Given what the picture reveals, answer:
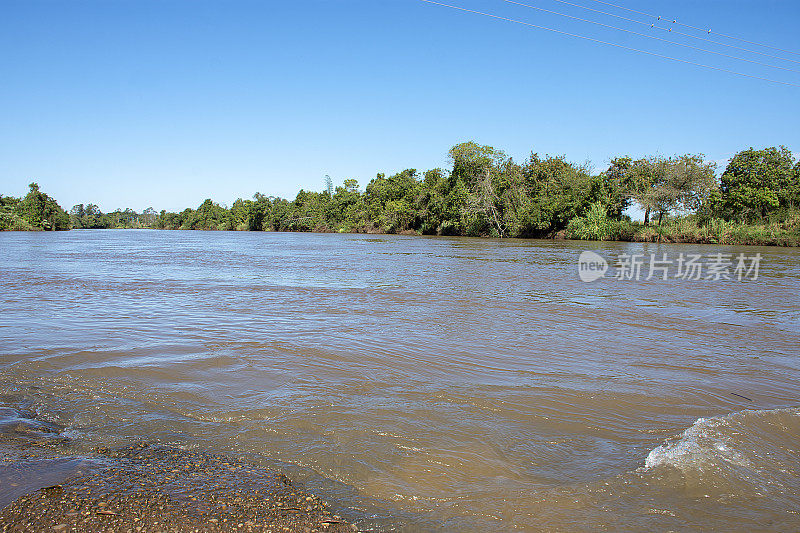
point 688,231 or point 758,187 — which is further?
point 758,187

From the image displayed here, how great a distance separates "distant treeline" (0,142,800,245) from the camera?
37094 millimetres

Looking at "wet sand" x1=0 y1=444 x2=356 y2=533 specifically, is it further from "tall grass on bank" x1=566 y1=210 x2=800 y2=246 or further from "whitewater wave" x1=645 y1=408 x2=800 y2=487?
"tall grass on bank" x1=566 y1=210 x2=800 y2=246

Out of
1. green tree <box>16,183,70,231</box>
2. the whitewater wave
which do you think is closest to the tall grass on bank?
the whitewater wave

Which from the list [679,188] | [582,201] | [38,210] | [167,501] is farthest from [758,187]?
[38,210]

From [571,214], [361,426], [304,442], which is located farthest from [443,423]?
[571,214]

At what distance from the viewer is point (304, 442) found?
119 inches

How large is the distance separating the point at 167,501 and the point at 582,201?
46.4 meters

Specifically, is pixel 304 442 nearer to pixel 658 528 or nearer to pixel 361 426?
pixel 361 426

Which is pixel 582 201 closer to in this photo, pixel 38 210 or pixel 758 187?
pixel 758 187

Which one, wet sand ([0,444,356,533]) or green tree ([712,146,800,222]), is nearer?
wet sand ([0,444,356,533])

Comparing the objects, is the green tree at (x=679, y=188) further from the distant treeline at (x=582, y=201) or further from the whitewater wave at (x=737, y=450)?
the whitewater wave at (x=737, y=450)

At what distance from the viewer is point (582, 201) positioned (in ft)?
145

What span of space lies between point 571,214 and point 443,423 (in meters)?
44.3

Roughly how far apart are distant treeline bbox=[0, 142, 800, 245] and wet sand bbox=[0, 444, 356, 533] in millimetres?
40423
